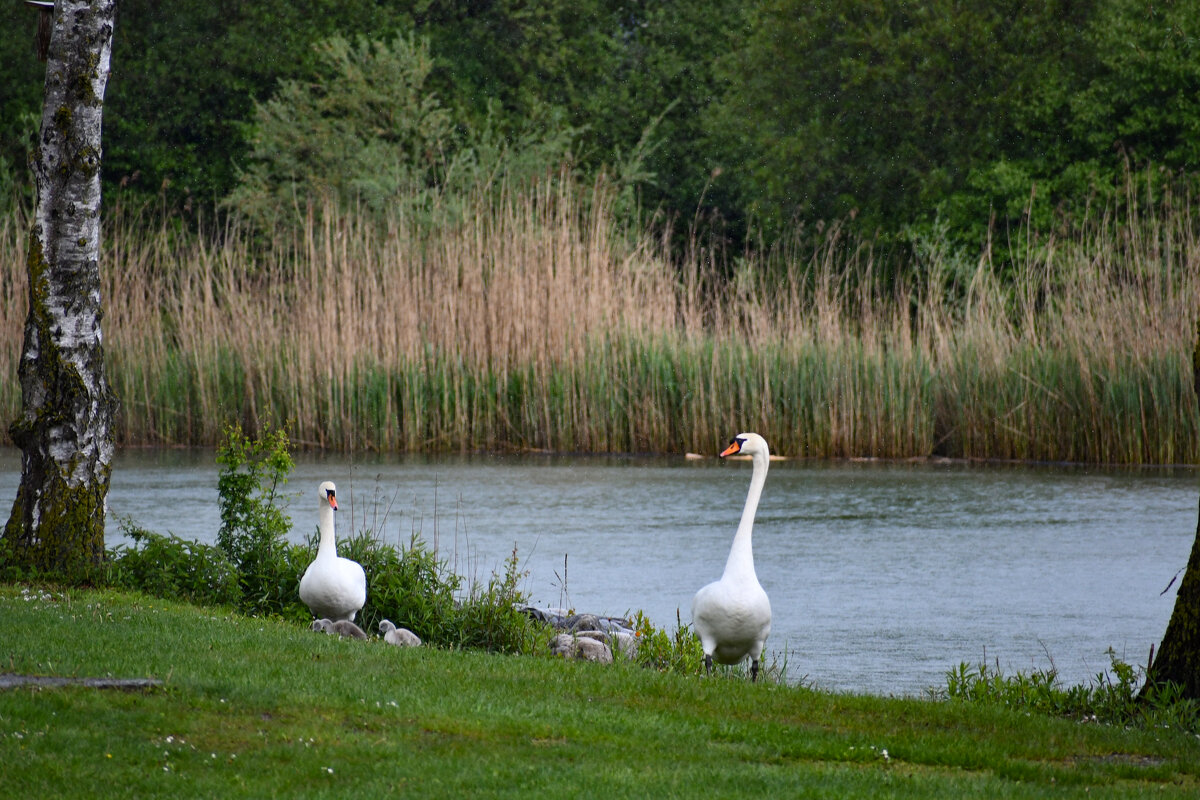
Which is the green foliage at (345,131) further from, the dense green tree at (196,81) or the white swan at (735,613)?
the white swan at (735,613)

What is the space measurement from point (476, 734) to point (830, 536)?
7.74 meters

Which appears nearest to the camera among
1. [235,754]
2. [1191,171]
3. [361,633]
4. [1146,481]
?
[235,754]

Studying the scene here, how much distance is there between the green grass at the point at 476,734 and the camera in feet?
14.7

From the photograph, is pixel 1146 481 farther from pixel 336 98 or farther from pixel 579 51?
pixel 579 51

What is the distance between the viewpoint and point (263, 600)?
867 cm

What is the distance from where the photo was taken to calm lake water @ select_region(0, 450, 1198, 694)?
28.9 feet

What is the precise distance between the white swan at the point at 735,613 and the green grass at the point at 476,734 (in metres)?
0.54

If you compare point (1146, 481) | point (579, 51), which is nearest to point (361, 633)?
point (1146, 481)

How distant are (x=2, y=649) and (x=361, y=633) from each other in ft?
6.41

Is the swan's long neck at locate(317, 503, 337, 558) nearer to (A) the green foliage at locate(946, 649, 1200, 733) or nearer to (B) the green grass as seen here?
(B) the green grass

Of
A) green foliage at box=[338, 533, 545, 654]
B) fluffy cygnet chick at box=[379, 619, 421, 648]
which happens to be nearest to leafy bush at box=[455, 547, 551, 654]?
green foliage at box=[338, 533, 545, 654]

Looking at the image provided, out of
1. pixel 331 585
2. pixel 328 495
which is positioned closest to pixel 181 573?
pixel 328 495

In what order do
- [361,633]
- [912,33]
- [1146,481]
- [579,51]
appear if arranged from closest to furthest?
[361,633] → [1146,481] → [912,33] → [579,51]

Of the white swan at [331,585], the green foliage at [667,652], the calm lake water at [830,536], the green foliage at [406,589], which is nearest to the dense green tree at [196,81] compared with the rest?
the calm lake water at [830,536]
